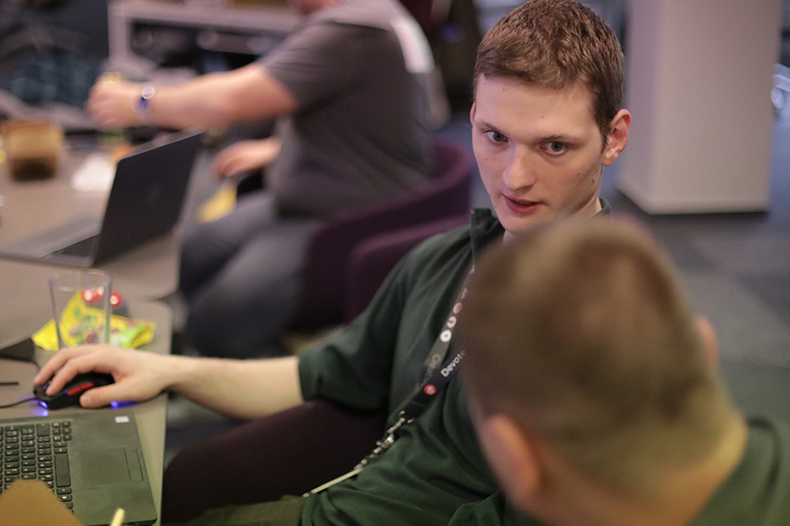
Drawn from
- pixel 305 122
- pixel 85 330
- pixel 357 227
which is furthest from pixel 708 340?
pixel 305 122

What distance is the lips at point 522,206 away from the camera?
121 centimetres

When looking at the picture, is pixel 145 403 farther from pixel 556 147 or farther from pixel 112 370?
pixel 556 147

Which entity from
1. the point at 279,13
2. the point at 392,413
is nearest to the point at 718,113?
the point at 279,13

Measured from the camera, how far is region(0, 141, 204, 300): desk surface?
1.78m

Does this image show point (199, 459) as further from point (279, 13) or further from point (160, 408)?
point (279, 13)

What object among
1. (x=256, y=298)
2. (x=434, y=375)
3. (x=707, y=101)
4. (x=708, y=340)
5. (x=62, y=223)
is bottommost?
(x=707, y=101)

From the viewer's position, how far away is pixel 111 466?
1116 millimetres

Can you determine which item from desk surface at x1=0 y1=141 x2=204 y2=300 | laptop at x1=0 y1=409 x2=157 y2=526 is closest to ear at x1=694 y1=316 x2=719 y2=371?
laptop at x1=0 y1=409 x2=157 y2=526

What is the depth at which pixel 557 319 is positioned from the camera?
58 cm

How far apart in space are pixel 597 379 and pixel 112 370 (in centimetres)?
95

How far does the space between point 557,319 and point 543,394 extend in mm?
57

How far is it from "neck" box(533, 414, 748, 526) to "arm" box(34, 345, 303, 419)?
0.83m

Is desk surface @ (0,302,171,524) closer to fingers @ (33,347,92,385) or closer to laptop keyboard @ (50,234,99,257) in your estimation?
fingers @ (33,347,92,385)

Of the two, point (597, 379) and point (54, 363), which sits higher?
point (597, 379)
